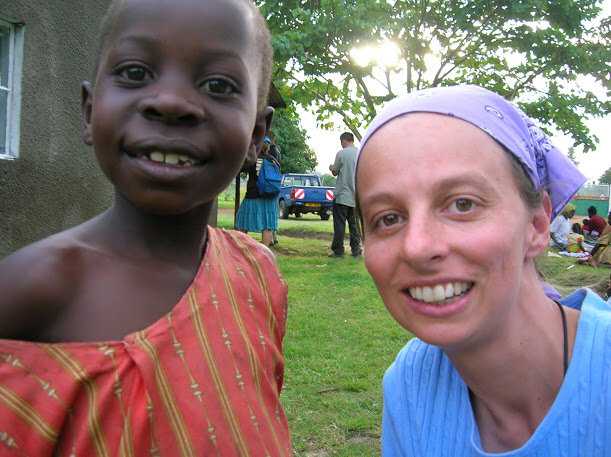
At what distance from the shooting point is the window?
13.1 feet

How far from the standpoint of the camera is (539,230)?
1.46 meters

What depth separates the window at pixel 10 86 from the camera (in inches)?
158

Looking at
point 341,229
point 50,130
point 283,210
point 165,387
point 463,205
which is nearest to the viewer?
point 165,387

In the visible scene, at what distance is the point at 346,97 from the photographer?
1137 centimetres

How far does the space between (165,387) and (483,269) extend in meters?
0.81

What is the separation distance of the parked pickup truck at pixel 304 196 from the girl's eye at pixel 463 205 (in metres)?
20.0

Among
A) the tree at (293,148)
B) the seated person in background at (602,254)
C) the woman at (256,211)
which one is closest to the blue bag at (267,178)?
the woman at (256,211)

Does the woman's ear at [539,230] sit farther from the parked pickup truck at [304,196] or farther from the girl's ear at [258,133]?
the parked pickup truck at [304,196]

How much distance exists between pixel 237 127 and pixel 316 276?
5908 millimetres

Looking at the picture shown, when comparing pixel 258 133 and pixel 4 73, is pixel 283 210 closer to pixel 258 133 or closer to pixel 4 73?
pixel 4 73

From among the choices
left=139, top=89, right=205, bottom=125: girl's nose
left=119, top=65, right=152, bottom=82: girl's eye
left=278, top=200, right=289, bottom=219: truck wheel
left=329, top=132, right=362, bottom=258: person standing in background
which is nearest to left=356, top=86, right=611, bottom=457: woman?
left=139, top=89, right=205, bottom=125: girl's nose

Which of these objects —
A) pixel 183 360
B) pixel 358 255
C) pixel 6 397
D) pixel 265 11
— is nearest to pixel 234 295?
pixel 183 360

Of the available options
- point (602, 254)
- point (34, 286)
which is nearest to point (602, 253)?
→ point (602, 254)

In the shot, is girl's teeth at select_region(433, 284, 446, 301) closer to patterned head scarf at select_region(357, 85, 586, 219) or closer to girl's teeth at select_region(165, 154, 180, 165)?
patterned head scarf at select_region(357, 85, 586, 219)
